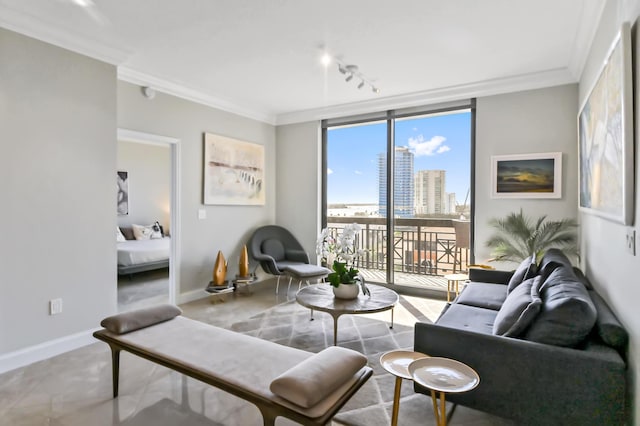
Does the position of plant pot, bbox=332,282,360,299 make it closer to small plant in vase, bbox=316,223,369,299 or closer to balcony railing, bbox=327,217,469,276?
small plant in vase, bbox=316,223,369,299

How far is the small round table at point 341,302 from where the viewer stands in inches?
115

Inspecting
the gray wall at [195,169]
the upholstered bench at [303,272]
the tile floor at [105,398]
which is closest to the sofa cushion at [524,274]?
the tile floor at [105,398]

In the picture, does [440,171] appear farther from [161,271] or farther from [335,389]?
[161,271]

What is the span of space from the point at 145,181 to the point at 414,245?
5454 mm

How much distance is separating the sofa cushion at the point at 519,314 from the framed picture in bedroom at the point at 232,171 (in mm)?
3789

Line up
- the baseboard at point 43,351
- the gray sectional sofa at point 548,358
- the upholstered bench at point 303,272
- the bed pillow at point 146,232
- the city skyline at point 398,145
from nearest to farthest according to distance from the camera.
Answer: the gray sectional sofa at point 548,358 → the baseboard at point 43,351 → the upholstered bench at point 303,272 → the city skyline at point 398,145 → the bed pillow at point 146,232

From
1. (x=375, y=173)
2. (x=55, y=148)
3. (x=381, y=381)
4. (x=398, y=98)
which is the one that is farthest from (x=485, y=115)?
(x=55, y=148)

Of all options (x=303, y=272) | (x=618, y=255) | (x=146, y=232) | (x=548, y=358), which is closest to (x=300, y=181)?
(x=303, y=272)

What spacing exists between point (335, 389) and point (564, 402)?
108 centimetres

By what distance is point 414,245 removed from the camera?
5.46 metres

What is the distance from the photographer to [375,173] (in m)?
5.28

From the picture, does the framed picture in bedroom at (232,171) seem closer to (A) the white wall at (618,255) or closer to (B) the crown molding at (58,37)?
(B) the crown molding at (58,37)

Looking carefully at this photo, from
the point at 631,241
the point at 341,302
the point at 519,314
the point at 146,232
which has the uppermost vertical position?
the point at 631,241

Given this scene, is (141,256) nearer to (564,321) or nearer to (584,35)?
(564,321)
